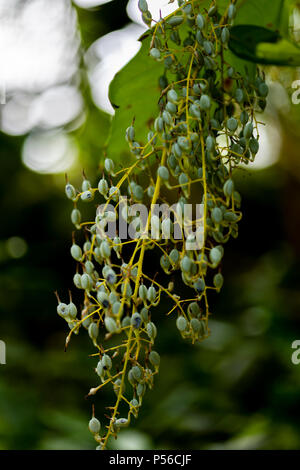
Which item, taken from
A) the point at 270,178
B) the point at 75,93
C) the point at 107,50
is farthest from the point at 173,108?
the point at 270,178

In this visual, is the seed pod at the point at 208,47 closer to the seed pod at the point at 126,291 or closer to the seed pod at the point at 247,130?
the seed pod at the point at 247,130

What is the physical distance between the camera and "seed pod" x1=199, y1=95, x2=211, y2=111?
500 millimetres

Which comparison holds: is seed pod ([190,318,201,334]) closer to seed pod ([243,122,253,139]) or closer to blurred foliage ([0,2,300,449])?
seed pod ([243,122,253,139])

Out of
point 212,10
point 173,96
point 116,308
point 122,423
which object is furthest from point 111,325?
point 212,10

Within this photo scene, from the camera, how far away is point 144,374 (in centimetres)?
53

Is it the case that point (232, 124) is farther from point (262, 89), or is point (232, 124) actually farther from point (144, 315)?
point (144, 315)

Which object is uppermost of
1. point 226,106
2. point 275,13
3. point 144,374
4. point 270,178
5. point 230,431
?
point 270,178

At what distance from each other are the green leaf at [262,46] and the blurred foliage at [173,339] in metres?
0.67

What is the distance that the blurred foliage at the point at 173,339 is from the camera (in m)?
1.55

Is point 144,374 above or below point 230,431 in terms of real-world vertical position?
below

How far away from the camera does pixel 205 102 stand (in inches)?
19.7
